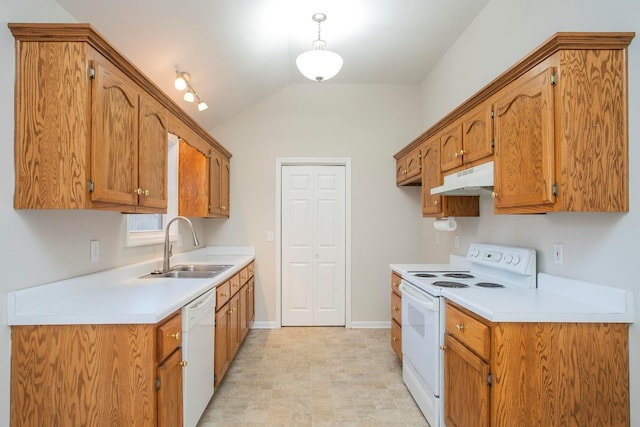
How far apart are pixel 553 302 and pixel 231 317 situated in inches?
90.6

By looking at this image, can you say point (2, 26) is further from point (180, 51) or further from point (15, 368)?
point (15, 368)

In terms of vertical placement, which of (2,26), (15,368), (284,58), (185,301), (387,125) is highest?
(284,58)

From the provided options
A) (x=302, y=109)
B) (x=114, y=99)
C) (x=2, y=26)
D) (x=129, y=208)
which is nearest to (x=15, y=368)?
(x=129, y=208)

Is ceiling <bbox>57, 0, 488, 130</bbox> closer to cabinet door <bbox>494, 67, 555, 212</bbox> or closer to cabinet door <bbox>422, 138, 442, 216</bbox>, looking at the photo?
cabinet door <bbox>422, 138, 442, 216</bbox>

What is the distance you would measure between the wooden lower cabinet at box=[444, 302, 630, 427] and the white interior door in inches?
112

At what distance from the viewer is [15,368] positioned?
4.65 ft

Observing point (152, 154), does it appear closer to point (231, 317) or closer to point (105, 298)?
point (105, 298)

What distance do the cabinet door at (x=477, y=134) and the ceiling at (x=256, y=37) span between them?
1110 mm

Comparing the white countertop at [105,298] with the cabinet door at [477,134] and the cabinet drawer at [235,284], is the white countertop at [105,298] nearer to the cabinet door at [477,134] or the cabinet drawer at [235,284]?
the cabinet drawer at [235,284]

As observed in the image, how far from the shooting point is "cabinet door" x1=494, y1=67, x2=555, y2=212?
1.53m

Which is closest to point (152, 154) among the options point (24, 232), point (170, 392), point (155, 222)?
point (24, 232)

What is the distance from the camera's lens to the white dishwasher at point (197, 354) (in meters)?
1.83

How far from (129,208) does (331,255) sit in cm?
276

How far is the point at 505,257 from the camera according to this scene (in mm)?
2207
